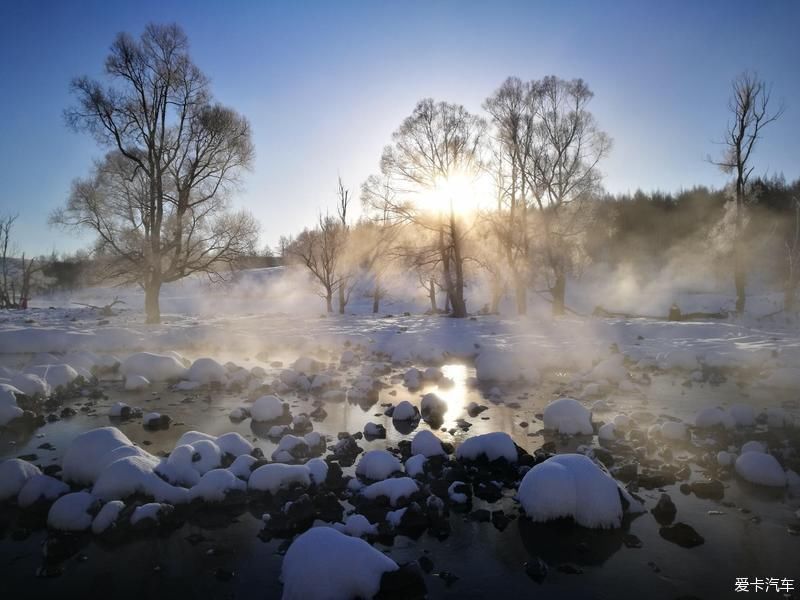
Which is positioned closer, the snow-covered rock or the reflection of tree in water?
the reflection of tree in water

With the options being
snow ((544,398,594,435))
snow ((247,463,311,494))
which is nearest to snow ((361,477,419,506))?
snow ((247,463,311,494))

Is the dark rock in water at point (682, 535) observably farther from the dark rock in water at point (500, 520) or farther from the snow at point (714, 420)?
the snow at point (714, 420)

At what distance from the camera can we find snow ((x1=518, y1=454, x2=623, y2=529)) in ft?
16.2

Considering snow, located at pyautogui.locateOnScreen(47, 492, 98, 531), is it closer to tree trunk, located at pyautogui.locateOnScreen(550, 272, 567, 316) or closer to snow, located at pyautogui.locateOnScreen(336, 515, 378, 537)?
snow, located at pyautogui.locateOnScreen(336, 515, 378, 537)

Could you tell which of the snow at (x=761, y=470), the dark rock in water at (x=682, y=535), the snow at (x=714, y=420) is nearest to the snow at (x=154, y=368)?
the dark rock in water at (x=682, y=535)

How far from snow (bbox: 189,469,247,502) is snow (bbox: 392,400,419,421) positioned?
3.50m

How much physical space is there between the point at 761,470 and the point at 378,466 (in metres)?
4.59

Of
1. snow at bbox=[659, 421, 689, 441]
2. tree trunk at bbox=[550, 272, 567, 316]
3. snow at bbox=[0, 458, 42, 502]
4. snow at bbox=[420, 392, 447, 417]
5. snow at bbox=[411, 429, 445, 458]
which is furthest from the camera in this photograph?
tree trunk at bbox=[550, 272, 567, 316]

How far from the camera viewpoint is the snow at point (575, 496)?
4945mm

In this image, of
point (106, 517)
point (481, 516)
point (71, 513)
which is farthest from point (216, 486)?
point (481, 516)

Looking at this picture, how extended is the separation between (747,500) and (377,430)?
4.88 meters

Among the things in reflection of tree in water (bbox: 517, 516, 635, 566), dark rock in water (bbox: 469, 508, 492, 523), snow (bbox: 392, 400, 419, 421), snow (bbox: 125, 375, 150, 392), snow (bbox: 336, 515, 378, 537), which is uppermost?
snow (bbox: 125, 375, 150, 392)

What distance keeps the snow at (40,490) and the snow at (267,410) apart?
3.31m

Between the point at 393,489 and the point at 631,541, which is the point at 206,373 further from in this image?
the point at 631,541
